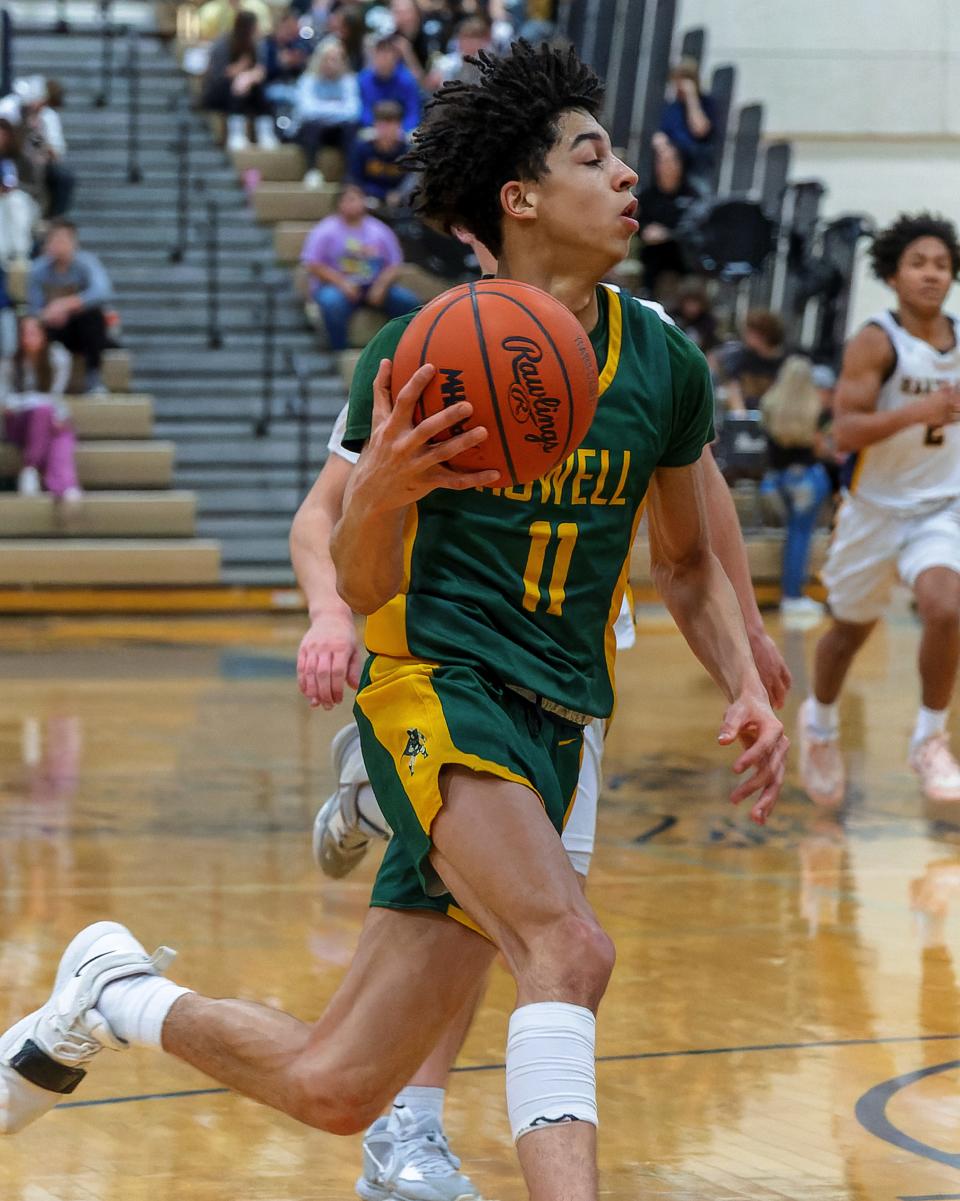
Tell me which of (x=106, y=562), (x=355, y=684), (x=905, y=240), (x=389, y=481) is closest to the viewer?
(x=389, y=481)

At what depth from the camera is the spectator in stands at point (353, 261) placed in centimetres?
1510

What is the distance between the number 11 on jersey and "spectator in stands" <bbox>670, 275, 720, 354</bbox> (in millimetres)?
12075

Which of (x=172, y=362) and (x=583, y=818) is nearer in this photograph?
(x=583, y=818)

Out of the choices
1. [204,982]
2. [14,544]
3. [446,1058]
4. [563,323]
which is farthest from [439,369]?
[14,544]

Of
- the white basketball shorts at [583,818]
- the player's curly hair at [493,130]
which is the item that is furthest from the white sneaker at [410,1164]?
the player's curly hair at [493,130]

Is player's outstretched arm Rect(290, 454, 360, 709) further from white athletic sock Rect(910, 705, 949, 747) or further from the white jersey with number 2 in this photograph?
the white jersey with number 2

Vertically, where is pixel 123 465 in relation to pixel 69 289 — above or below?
below

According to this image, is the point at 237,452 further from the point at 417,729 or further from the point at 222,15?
the point at 417,729

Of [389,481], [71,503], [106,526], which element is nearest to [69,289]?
[71,503]

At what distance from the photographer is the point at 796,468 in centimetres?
1417

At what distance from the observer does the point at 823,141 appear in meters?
18.9

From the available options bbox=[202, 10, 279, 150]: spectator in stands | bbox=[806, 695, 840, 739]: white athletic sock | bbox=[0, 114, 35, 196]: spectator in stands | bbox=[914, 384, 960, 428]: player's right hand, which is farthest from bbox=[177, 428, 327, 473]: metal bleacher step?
bbox=[914, 384, 960, 428]: player's right hand

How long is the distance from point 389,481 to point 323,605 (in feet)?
2.63

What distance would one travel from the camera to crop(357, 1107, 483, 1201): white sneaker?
135 inches
